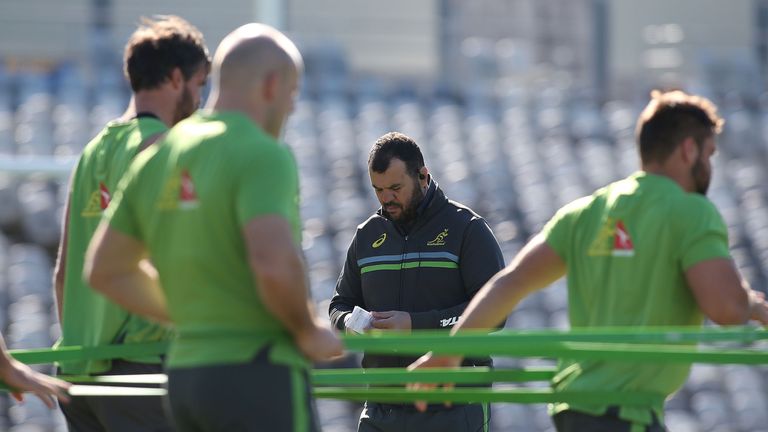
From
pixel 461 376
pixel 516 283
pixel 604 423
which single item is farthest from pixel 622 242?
pixel 461 376

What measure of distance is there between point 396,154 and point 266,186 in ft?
7.01

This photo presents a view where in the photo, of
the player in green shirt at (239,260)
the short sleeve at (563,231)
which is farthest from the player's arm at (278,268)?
the short sleeve at (563,231)

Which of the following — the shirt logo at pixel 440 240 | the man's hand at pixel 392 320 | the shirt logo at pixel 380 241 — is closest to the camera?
the man's hand at pixel 392 320

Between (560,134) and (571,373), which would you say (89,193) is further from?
(560,134)

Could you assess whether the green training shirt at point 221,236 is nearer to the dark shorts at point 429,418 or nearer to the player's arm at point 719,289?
the player's arm at point 719,289

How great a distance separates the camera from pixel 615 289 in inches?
139

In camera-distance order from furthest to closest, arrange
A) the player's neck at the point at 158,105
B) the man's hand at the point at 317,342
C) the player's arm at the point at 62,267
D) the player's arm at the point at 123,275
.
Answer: the player's arm at the point at 62,267, the player's neck at the point at 158,105, the player's arm at the point at 123,275, the man's hand at the point at 317,342

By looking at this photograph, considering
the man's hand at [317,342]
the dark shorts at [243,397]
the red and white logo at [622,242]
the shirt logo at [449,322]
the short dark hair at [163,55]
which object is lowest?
the shirt logo at [449,322]

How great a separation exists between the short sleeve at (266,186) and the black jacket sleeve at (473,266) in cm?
203

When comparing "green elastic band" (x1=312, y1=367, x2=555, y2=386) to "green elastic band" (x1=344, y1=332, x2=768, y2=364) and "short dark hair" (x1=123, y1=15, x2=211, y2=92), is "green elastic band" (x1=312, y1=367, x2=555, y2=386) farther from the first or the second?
"short dark hair" (x1=123, y1=15, x2=211, y2=92)

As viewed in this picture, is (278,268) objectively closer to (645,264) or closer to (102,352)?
(645,264)

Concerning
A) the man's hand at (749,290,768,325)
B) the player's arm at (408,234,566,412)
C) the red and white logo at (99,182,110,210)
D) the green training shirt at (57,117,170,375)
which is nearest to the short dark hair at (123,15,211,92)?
the green training shirt at (57,117,170,375)

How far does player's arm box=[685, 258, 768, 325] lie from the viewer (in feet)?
11.1

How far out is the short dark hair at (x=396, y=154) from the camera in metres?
5.03
